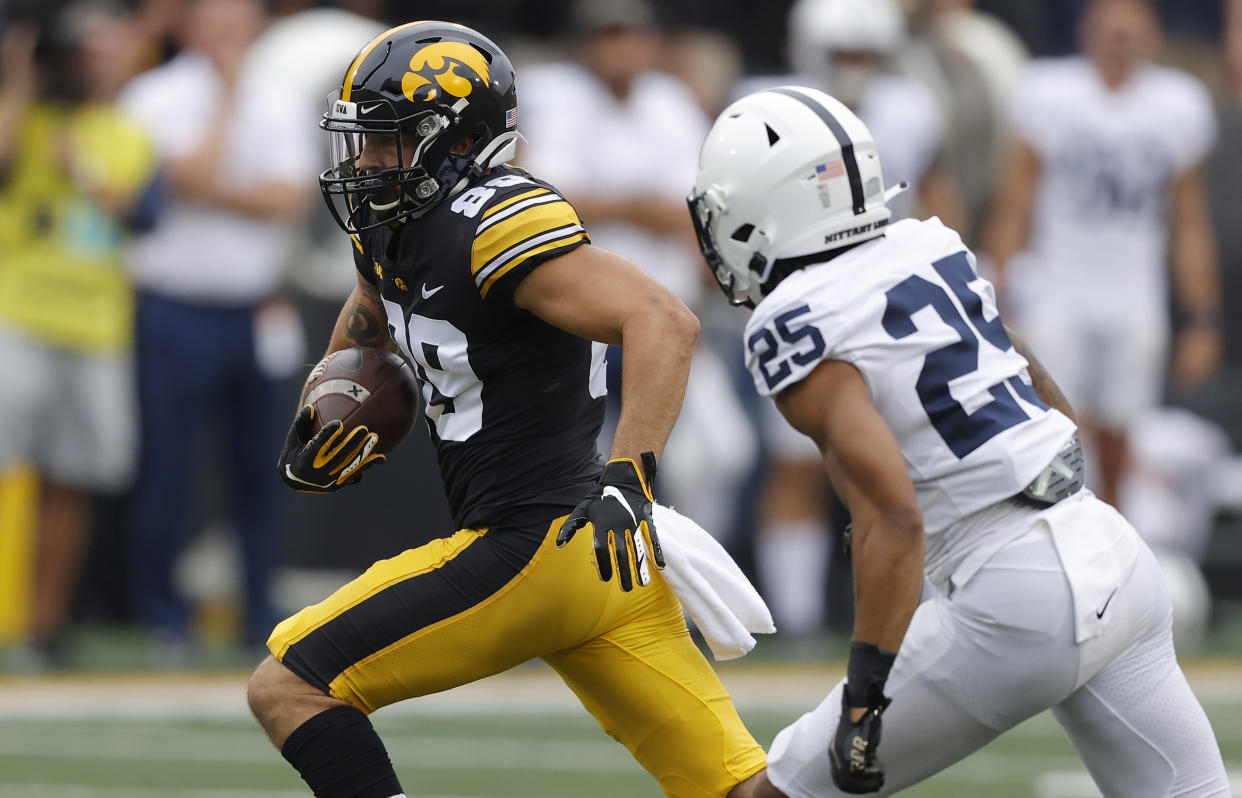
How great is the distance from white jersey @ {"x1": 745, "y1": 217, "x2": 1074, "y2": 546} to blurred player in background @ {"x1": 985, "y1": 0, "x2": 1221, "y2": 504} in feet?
15.1

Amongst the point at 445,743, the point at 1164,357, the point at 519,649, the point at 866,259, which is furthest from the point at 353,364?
the point at 1164,357

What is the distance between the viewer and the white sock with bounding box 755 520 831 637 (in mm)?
7684

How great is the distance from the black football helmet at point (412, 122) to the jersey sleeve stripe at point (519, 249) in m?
0.24

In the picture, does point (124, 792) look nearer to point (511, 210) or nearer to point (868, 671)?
point (511, 210)

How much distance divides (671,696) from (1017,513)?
0.74 metres

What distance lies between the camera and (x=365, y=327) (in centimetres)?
405

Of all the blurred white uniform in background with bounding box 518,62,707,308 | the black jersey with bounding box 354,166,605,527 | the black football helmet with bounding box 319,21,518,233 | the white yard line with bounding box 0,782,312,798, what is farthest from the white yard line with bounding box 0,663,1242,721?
the black football helmet with bounding box 319,21,518,233

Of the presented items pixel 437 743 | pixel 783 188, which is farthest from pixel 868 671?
pixel 437 743

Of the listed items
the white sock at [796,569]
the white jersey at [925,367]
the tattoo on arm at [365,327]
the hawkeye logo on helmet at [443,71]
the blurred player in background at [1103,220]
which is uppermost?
the hawkeye logo on helmet at [443,71]

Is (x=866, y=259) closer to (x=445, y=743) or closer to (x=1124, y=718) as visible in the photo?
(x=1124, y=718)

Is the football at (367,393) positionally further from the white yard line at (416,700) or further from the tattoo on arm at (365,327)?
the white yard line at (416,700)

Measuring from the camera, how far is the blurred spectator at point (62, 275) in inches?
268

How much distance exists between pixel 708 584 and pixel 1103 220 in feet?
15.0

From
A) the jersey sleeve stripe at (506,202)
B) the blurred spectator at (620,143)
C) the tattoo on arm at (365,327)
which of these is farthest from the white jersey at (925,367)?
the blurred spectator at (620,143)
